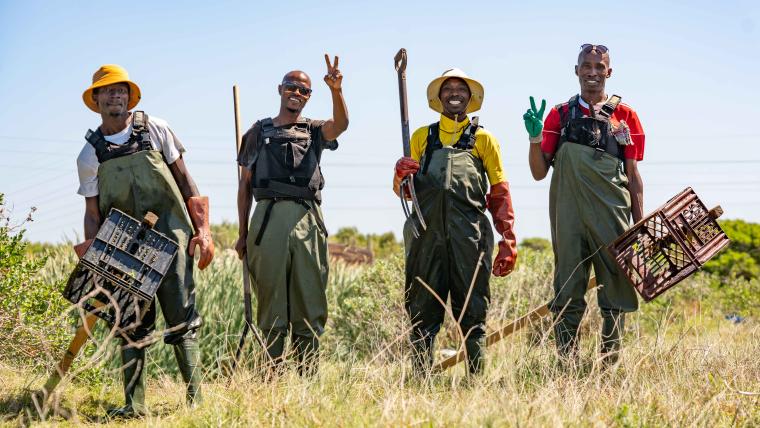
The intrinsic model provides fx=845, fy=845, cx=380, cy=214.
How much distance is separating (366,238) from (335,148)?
1797 centimetres

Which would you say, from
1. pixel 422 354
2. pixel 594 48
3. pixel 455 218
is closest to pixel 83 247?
pixel 422 354

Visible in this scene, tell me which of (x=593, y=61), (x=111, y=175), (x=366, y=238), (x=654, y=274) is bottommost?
(x=366, y=238)

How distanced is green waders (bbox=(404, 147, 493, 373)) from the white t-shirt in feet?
5.16

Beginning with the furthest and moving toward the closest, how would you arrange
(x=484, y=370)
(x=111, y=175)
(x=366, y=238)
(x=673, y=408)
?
(x=366, y=238) < (x=484, y=370) < (x=111, y=175) < (x=673, y=408)

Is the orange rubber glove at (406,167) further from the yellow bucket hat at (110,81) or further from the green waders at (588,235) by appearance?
the yellow bucket hat at (110,81)

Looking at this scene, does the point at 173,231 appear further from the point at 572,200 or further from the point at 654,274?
the point at 654,274

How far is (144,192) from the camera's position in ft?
16.8

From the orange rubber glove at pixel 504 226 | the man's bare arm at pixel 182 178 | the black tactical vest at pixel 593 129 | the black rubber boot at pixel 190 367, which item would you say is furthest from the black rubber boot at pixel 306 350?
the black tactical vest at pixel 593 129

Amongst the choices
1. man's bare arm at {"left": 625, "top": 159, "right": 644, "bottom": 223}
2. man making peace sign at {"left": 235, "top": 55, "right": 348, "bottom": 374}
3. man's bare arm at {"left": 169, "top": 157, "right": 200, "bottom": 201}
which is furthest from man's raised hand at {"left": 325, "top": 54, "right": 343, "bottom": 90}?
man's bare arm at {"left": 625, "top": 159, "right": 644, "bottom": 223}

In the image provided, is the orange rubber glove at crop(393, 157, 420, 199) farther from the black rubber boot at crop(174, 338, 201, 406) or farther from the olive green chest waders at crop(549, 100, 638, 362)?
the black rubber boot at crop(174, 338, 201, 406)

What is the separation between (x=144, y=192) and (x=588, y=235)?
2837mm

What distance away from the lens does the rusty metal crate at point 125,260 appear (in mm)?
4801

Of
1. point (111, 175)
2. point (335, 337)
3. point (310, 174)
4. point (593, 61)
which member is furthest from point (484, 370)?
point (335, 337)

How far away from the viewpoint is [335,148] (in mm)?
5613
